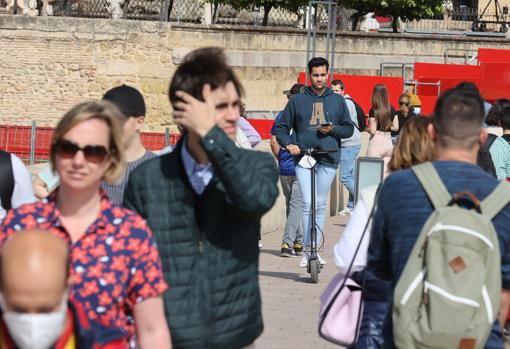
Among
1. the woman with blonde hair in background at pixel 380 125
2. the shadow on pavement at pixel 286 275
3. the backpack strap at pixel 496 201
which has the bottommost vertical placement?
the shadow on pavement at pixel 286 275

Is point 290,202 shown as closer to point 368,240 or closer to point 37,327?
point 368,240

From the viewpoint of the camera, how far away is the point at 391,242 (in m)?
4.94

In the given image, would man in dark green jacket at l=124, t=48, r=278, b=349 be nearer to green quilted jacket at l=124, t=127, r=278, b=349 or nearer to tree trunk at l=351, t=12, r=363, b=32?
green quilted jacket at l=124, t=127, r=278, b=349

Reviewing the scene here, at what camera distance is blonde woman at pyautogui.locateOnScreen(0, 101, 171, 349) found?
4.36 meters

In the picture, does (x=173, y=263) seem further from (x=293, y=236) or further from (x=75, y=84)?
(x=75, y=84)

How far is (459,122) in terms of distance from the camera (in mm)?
4867

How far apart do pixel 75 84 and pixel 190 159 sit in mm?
29166

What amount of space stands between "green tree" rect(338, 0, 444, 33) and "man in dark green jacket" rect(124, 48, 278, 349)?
32.0 metres

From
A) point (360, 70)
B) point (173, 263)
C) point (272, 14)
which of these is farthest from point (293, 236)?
point (272, 14)

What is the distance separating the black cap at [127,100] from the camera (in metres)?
6.62

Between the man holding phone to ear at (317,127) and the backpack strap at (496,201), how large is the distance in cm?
743

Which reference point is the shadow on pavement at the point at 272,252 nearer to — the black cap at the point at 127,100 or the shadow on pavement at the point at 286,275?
the shadow on pavement at the point at 286,275

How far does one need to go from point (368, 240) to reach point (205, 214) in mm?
1030

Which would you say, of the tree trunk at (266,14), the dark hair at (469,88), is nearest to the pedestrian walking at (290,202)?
the dark hair at (469,88)
